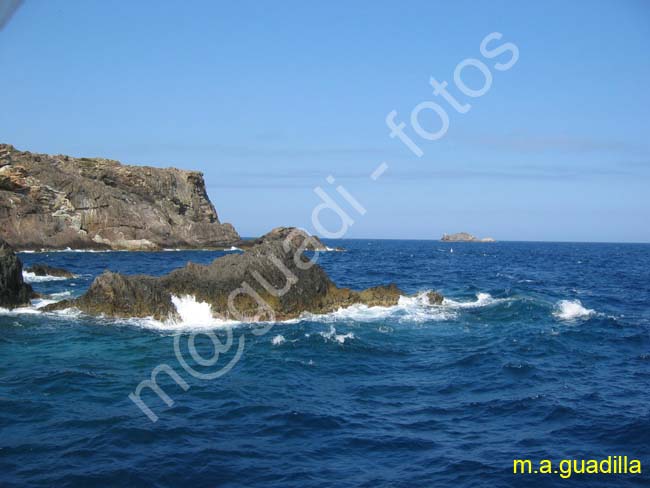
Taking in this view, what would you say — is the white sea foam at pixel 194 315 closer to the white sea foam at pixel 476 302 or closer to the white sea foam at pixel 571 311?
the white sea foam at pixel 476 302

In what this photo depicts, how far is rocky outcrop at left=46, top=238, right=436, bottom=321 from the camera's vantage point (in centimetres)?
2736

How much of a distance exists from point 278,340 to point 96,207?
7477 centimetres

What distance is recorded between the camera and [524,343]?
23984mm

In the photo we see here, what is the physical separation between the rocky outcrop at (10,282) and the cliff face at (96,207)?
53260mm

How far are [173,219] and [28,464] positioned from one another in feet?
308

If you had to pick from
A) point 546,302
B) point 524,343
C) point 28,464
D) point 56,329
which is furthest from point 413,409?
point 546,302

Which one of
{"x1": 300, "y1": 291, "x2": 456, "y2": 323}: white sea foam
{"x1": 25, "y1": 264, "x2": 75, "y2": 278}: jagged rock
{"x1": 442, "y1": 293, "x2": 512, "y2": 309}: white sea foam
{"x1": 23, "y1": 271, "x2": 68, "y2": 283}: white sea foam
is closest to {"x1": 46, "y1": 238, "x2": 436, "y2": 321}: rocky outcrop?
{"x1": 300, "y1": 291, "x2": 456, "y2": 323}: white sea foam

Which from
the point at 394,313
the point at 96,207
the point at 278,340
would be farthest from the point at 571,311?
the point at 96,207

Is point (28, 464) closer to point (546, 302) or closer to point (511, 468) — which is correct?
point (511, 468)

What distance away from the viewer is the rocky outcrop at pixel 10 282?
28.9 metres

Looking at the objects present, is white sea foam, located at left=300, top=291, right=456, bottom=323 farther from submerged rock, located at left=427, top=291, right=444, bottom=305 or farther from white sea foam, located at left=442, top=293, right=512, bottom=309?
white sea foam, located at left=442, top=293, right=512, bottom=309

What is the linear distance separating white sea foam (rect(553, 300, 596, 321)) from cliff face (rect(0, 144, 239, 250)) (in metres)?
70.9

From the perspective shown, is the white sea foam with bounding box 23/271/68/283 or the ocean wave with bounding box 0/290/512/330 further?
the white sea foam with bounding box 23/271/68/283

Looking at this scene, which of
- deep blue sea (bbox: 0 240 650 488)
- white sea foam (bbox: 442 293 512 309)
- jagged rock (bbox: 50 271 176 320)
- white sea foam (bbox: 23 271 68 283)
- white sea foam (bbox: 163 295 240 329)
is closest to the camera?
deep blue sea (bbox: 0 240 650 488)
